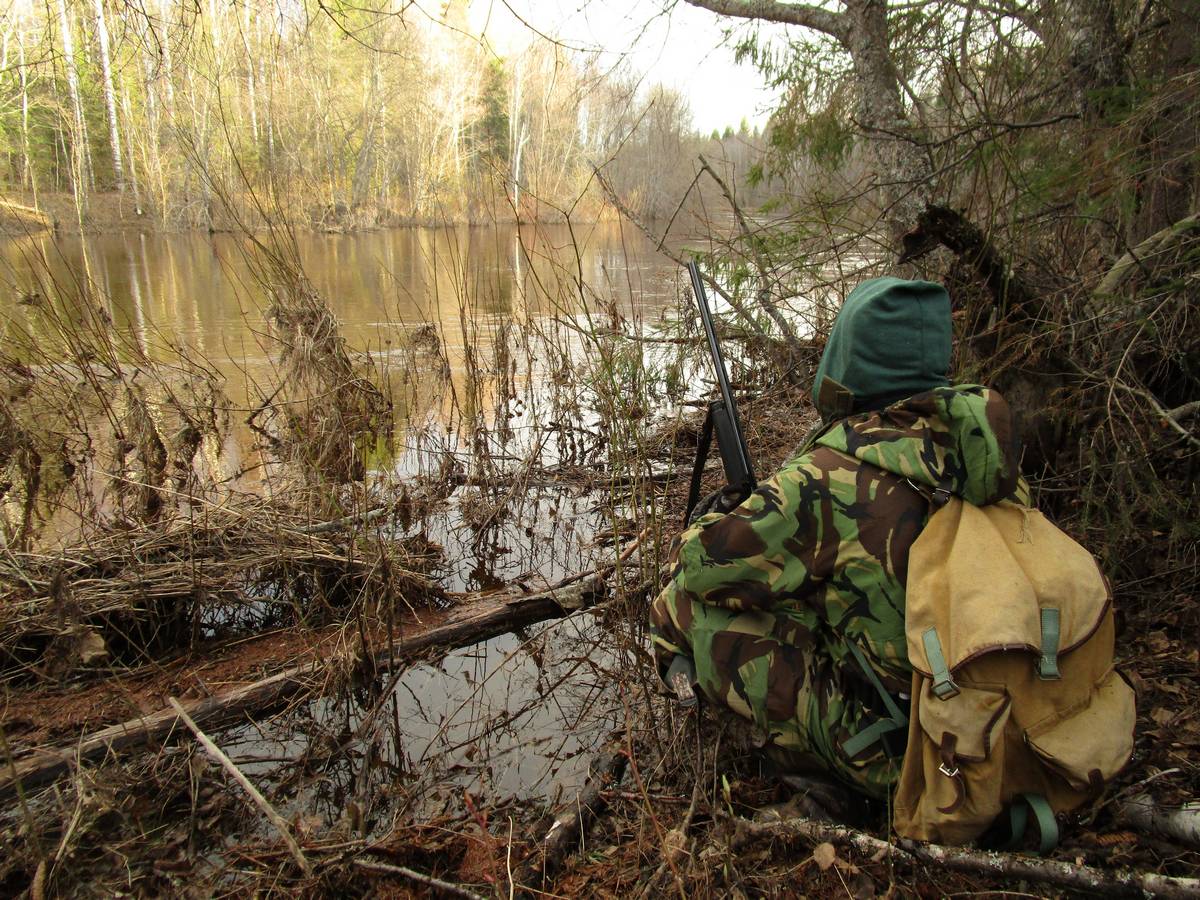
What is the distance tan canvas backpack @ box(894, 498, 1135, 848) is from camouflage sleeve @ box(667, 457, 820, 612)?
27 cm

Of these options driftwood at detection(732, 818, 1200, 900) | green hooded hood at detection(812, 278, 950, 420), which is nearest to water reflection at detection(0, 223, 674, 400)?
green hooded hood at detection(812, 278, 950, 420)

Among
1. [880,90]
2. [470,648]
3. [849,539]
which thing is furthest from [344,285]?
[849,539]

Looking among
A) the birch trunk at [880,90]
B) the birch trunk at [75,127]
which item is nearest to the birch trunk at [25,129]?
the birch trunk at [75,127]

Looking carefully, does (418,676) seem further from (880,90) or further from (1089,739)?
(880,90)

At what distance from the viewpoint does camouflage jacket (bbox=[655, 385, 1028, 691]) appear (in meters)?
1.58

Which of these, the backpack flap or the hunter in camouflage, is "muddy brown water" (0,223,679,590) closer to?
the hunter in camouflage

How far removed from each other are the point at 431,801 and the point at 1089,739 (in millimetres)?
1914

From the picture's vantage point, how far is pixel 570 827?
2.04 metres

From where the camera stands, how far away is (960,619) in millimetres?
1437

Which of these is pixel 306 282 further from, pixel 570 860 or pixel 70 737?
pixel 570 860

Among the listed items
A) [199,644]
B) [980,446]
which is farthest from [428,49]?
[980,446]

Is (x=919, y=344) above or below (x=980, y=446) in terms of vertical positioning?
above

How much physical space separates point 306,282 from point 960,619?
16.1 ft

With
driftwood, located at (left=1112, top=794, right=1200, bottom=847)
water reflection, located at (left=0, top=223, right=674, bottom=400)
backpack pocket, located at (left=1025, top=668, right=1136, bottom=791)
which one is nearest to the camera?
backpack pocket, located at (left=1025, top=668, right=1136, bottom=791)
